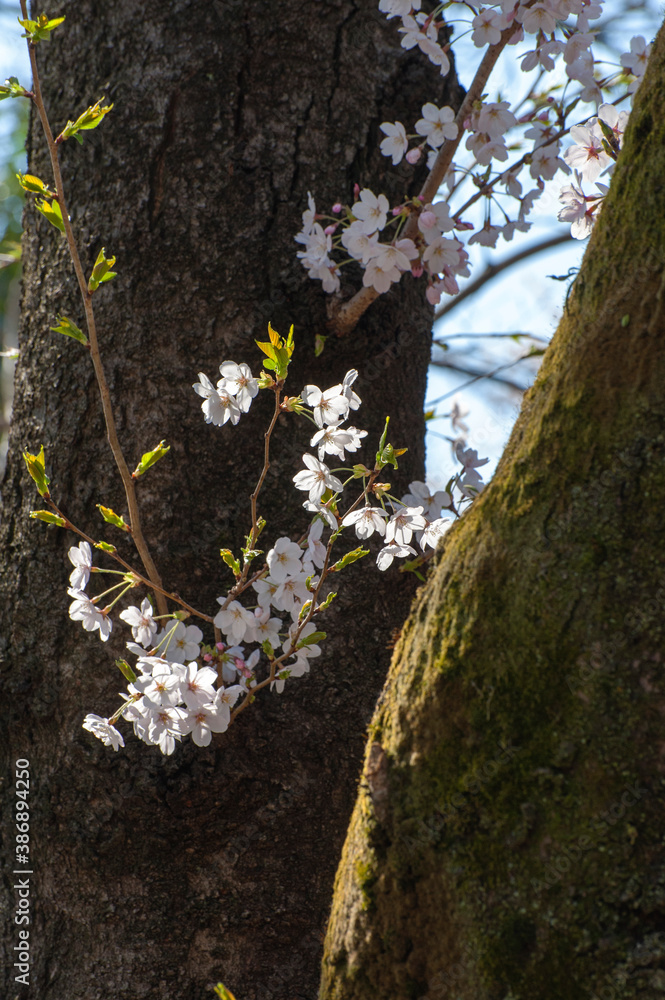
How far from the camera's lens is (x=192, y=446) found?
1.45 meters

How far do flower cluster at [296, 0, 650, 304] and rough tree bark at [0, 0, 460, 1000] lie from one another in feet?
0.51

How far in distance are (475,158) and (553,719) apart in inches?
44.8

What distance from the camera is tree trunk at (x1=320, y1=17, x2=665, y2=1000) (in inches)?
26.8

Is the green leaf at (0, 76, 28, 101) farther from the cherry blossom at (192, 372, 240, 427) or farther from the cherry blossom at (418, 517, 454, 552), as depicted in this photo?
the cherry blossom at (418, 517, 454, 552)

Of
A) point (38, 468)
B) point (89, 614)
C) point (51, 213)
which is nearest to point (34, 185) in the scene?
point (51, 213)

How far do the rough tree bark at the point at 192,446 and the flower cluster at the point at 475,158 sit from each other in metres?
0.16

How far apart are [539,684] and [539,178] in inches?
46.7

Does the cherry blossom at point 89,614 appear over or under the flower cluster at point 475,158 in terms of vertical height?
under

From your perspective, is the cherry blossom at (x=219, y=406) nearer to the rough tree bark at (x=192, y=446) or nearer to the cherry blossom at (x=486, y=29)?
the rough tree bark at (x=192, y=446)

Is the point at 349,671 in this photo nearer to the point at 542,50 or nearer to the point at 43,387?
the point at 43,387

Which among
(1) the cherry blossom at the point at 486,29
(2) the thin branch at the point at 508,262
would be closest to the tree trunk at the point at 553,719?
(1) the cherry blossom at the point at 486,29

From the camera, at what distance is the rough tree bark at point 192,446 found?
1304 millimetres

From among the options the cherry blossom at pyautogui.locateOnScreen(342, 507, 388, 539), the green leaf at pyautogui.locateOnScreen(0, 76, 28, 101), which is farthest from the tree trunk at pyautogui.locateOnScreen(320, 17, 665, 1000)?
the green leaf at pyautogui.locateOnScreen(0, 76, 28, 101)

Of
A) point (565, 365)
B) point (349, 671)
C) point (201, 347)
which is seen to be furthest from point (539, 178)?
point (349, 671)
